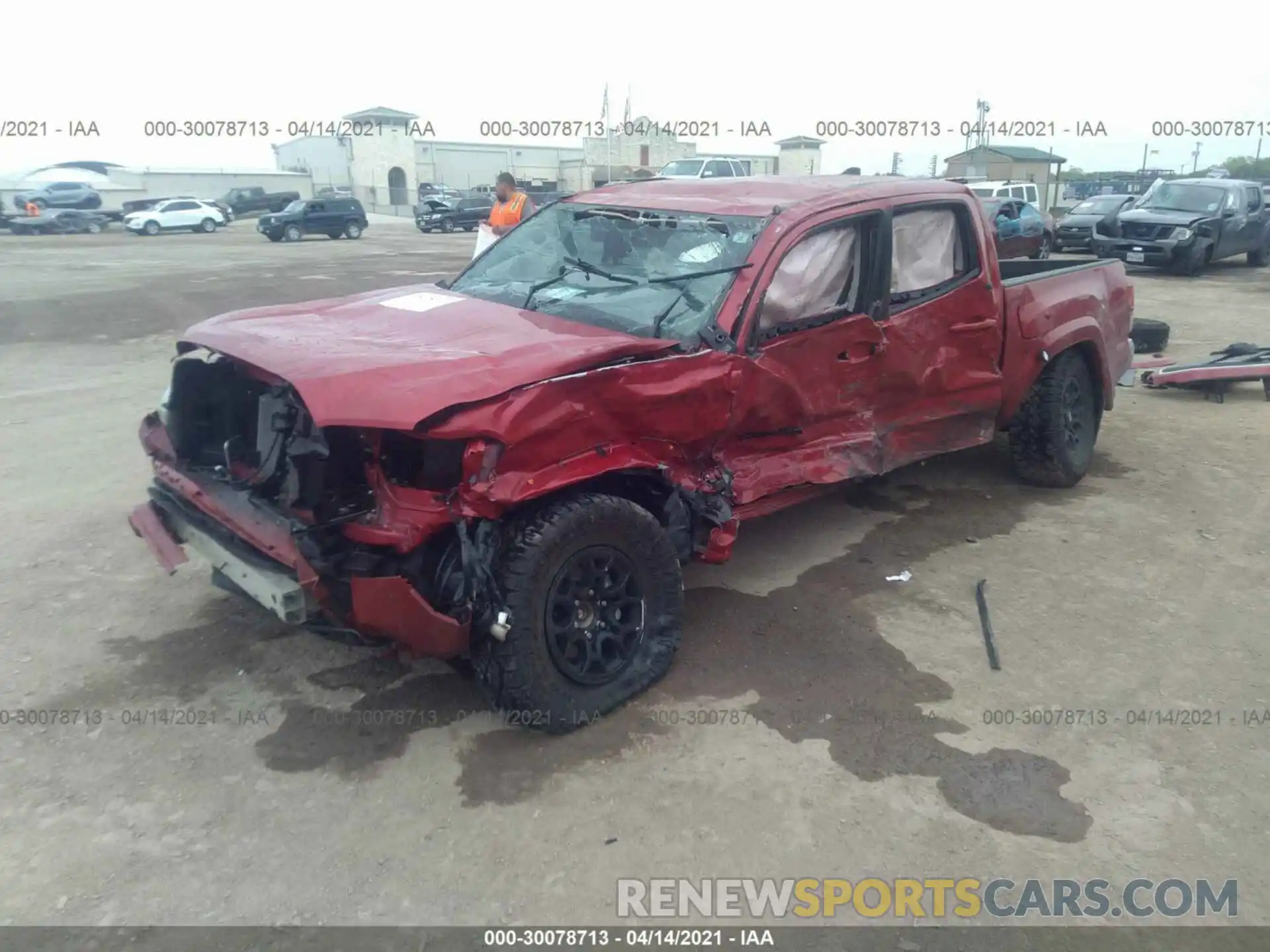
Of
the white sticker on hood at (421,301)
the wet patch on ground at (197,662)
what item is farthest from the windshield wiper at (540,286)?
the wet patch on ground at (197,662)

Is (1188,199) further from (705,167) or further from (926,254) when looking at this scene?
(926,254)

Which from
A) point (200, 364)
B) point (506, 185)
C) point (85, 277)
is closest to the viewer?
point (200, 364)

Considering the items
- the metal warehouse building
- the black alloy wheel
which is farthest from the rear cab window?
the metal warehouse building

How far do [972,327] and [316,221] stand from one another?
98.0 ft

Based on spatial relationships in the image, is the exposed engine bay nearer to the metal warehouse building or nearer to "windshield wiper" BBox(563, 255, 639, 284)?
"windshield wiper" BBox(563, 255, 639, 284)

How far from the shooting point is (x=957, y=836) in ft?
9.85

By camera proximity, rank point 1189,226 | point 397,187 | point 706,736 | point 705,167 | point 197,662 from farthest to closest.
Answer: point 397,187, point 705,167, point 1189,226, point 197,662, point 706,736

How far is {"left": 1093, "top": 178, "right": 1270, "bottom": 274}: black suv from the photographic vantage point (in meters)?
17.6

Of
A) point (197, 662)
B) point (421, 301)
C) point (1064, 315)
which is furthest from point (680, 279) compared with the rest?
point (1064, 315)

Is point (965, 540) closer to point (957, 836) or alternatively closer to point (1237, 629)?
point (1237, 629)

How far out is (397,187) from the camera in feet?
197

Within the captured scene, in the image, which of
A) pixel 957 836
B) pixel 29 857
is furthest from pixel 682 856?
pixel 29 857

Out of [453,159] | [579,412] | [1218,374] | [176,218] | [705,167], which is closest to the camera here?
[579,412]

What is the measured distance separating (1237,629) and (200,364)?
4.62 meters
